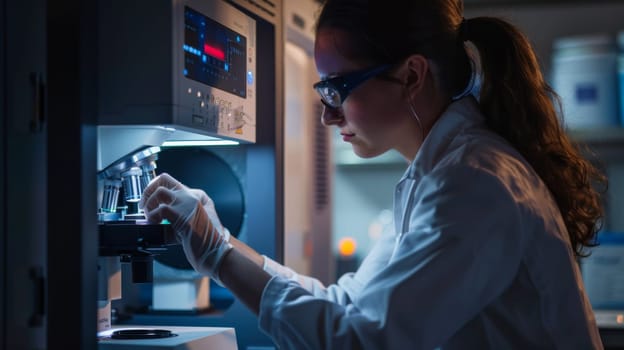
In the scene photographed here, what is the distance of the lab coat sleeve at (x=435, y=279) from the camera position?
1.13m

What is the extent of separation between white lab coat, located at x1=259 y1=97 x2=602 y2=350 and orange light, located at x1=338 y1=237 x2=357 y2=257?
7.64ft

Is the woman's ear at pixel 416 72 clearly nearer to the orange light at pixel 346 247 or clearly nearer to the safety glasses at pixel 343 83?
the safety glasses at pixel 343 83

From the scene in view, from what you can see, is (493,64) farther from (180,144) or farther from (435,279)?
(180,144)

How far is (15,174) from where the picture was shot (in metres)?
1.04

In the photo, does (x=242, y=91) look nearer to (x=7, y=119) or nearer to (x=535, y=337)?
(x=7, y=119)

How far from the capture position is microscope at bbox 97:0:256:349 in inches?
48.8

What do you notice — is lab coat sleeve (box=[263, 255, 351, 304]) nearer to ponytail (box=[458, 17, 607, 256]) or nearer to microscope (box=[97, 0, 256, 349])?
microscope (box=[97, 0, 256, 349])

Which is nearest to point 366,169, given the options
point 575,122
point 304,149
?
point 575,122

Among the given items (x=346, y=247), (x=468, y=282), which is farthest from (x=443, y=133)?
(x=346, y=247)

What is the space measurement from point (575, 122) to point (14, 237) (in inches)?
83.0

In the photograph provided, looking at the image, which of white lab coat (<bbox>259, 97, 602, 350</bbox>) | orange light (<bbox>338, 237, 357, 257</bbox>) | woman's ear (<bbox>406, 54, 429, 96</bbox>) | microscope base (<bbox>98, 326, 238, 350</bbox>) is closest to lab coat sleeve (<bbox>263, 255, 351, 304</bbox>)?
microscope base (<bbox>98, 326, 238, 350</bbox>)

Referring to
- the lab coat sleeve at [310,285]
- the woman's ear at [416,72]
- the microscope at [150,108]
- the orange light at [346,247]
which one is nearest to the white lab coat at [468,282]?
the woman's ear at [416,72]

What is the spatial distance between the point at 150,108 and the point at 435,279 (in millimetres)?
536

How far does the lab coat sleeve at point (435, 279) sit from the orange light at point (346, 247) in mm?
2409
